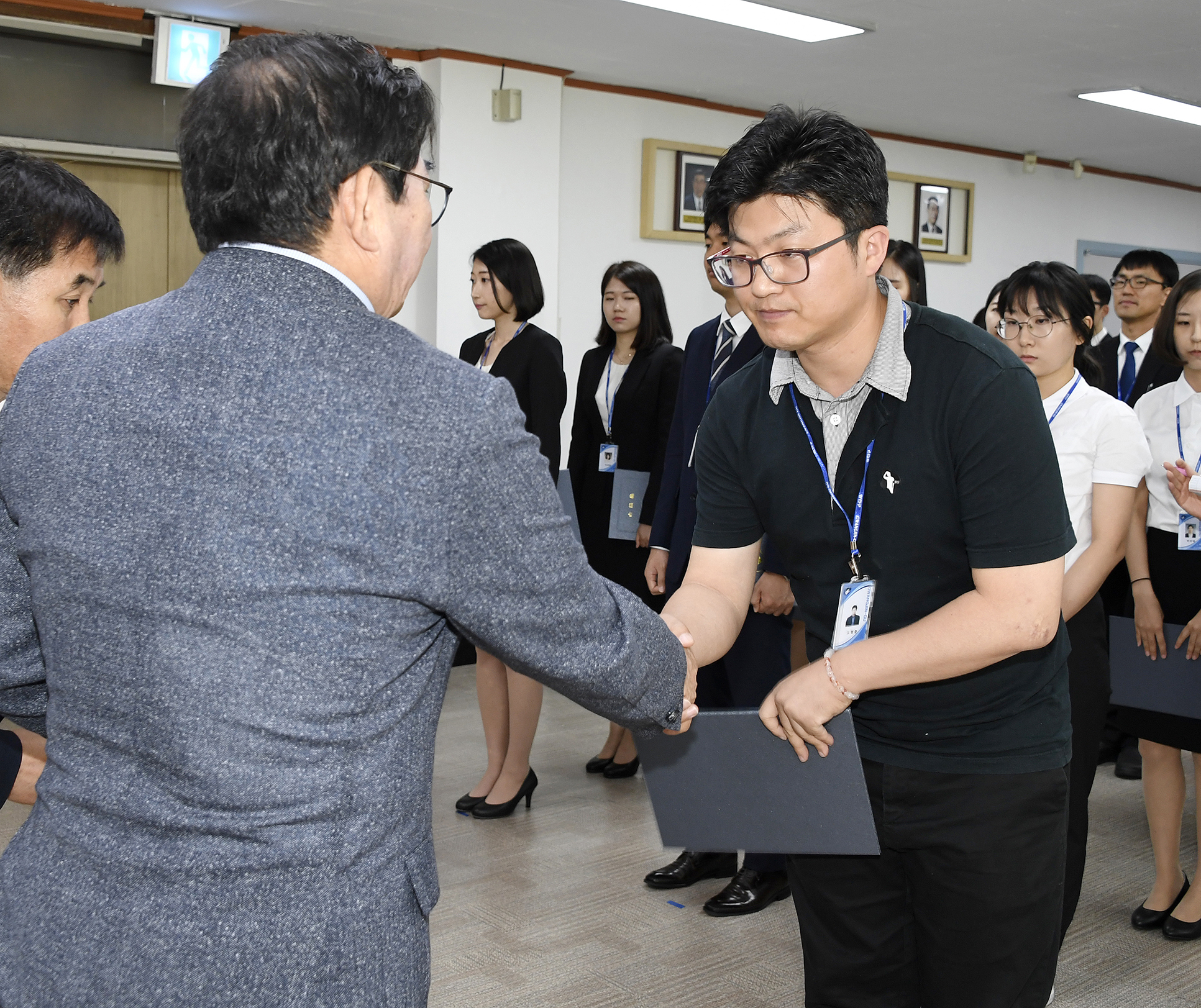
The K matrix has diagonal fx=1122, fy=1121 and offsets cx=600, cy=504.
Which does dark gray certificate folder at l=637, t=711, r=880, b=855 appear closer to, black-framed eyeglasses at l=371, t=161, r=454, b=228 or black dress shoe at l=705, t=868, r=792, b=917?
black-framed eyeglasses at l=371, t=161, r=454, b=228

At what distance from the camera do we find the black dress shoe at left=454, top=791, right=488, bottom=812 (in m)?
3.66

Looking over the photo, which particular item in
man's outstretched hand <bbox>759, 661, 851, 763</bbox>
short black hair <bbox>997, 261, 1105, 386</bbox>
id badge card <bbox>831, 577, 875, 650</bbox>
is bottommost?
man's outstretched hand <bbox>759, 661, 851, 763</bbox>

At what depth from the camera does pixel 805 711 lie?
4.71 feet

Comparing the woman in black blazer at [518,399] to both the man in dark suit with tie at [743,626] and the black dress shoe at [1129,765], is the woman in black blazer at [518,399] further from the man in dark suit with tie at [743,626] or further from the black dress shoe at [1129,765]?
the black dress shoe at [1129,765]

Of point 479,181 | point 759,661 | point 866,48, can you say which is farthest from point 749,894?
point 866,48

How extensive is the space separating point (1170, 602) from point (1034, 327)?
0.98 m

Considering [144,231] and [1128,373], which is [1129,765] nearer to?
[1128,373]

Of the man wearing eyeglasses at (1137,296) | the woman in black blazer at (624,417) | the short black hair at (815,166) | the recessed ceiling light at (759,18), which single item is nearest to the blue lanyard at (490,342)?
the woman in black blazer at (624,417)

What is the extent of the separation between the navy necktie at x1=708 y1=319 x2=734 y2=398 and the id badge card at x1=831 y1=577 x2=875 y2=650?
1.51 meters

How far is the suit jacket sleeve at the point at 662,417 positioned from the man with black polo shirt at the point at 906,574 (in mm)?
2225

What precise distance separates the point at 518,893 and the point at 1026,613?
2.08 metres

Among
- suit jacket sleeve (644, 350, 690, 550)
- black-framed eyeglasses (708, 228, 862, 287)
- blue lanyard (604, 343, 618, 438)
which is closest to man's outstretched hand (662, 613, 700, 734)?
black-framed eyeglasses (708, 228, 862, 287)

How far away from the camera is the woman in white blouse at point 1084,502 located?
2.41 m

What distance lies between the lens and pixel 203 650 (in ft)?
2.85
